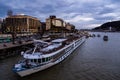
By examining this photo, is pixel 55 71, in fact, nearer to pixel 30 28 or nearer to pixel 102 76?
pixel 102 76

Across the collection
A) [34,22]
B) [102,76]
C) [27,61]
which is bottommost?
[102,76]

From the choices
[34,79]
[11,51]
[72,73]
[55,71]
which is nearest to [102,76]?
[72,73]

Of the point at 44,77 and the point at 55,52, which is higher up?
the point at 55,52

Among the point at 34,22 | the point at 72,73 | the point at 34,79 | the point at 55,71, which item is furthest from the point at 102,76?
the point at 34,22

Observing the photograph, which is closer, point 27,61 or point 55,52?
point 27,61

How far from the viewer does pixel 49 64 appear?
3172 cm

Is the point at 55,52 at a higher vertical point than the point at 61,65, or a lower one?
higher

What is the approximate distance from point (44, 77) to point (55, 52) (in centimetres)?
673

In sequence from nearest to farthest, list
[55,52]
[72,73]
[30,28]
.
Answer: [72,73] < [55,52] < [30,28]

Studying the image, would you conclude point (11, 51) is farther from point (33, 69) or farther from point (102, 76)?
point (102, 76)

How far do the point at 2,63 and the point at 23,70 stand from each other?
39.8 ft

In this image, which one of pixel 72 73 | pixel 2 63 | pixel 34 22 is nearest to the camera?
pixel 72 73

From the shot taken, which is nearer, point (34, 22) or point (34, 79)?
point (34, 79)

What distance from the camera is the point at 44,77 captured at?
28906mm
